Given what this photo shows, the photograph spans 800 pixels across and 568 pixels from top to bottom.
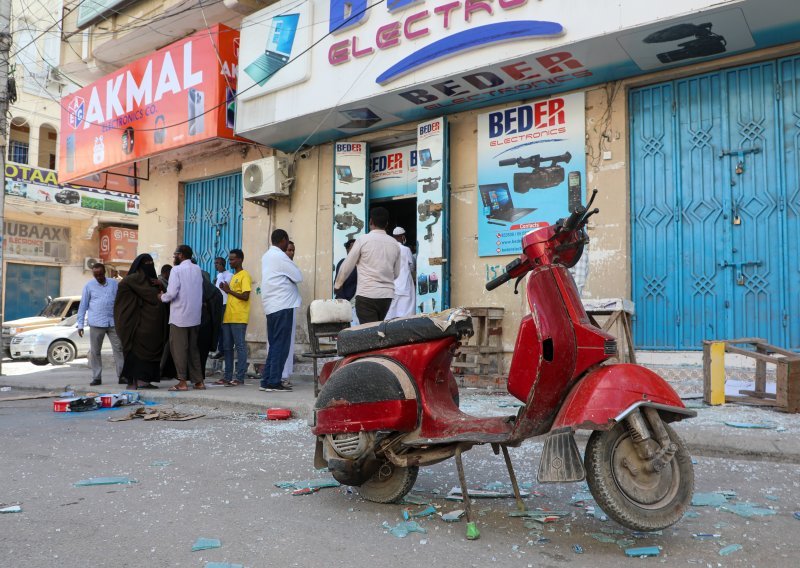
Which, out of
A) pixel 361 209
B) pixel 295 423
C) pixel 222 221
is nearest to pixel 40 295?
pixel 222 221

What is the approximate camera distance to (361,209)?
9.62 m

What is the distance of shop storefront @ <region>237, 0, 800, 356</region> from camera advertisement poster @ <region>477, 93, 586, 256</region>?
0.06 ft

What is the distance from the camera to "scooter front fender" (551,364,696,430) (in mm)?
2586

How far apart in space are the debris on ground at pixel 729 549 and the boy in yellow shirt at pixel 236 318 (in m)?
6.78

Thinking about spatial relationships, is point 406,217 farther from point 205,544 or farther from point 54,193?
point 54,193

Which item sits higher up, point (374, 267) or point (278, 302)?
point (374, 267)

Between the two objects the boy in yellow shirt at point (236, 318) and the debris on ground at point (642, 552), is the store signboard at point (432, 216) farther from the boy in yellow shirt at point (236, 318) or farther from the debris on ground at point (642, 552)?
the debris on ground at point (642, 552)

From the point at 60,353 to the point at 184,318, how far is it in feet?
27.1

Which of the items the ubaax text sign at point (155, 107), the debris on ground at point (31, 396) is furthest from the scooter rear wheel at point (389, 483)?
the ubaax text sign at point (155, 107)

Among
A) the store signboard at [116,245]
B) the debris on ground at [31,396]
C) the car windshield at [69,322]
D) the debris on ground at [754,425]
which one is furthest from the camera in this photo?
the store signboard at [116,245]

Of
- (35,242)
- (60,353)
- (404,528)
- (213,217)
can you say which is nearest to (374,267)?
(404,528)

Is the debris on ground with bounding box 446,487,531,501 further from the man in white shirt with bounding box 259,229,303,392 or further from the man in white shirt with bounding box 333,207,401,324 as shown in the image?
the man in white shirt with bounding box 259,229,303,392

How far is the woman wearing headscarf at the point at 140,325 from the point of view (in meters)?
8.16

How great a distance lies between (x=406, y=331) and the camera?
10.9 feet
